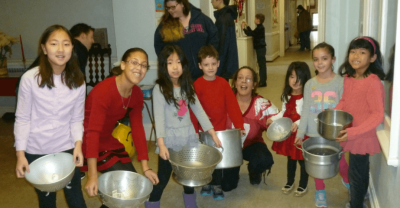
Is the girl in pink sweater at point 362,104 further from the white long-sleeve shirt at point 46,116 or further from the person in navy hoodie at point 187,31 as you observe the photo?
the white long-sleeve shirt at point 46,116

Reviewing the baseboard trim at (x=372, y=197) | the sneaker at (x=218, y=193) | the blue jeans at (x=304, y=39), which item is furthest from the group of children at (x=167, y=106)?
the blue jeans at (x=304, y=39)

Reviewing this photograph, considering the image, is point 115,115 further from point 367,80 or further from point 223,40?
point 223,40

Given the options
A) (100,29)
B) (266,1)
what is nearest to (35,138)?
(100,29)

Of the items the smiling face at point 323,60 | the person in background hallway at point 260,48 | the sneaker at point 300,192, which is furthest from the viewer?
the person in background hallway at point 260,48

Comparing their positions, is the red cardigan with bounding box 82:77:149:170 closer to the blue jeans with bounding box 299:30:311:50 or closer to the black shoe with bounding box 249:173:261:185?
the black shoe with bounding box 249:173:261:185

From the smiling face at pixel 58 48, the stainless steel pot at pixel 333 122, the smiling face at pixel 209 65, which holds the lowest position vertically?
the stainless steel pot at pixel 333 122

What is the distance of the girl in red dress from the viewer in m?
2.60

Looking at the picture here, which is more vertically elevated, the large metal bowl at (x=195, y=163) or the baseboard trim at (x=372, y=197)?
the large metal bowl at (x=195, y=163)

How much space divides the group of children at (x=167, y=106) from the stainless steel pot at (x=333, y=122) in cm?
4

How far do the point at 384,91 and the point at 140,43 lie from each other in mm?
2635

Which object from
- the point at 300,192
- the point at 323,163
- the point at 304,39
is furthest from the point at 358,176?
the point at 304,39

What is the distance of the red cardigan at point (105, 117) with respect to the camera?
1.94 m

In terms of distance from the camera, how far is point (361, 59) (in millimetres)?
2057

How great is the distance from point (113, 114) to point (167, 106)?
359 millimetres
